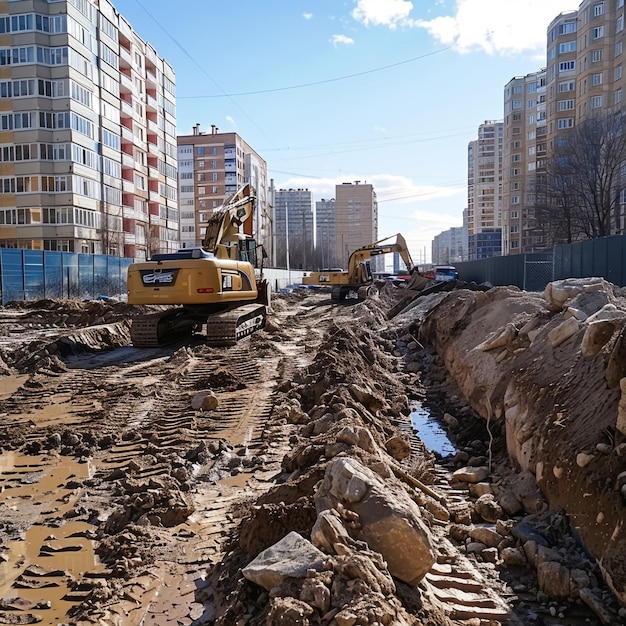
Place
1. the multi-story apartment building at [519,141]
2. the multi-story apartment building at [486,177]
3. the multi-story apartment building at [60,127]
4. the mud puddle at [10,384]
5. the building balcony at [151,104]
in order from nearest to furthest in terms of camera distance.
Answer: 1. the mud puddle at [10,384]
2. the multi-story apartment building at [60,127]
3. the building balcony at [151,104]
4. the multi-story apartment building at [519,141]
5. the multi-story apartment building at [486,177]

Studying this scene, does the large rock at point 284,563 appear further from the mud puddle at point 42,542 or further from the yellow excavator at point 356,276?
the yellow excavator at point 356,276

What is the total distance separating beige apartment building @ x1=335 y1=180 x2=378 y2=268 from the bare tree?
76.2m

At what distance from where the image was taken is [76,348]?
45.8ft

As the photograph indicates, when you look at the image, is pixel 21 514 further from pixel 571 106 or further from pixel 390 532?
pixel 571 106

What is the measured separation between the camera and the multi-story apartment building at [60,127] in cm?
4497

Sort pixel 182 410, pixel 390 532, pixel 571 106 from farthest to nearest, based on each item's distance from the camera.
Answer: pixel 571 106
pixel 182 410
pixel 390 532

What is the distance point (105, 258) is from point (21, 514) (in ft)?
109

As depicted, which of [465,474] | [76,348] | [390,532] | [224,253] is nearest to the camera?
[390,532]

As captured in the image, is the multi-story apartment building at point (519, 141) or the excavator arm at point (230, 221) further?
the multi-story apartment building at point (519, 141)

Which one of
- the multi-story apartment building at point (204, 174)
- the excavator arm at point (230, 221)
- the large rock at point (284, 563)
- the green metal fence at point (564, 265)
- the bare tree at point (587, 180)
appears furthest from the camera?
the multi-story apartment building at point (204, 174)

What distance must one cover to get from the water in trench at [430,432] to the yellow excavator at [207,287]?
608 cm

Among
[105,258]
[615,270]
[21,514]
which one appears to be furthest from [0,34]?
[21,514]

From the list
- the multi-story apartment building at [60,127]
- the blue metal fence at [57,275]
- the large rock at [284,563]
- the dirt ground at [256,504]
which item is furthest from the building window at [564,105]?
the large rock at [284,563]

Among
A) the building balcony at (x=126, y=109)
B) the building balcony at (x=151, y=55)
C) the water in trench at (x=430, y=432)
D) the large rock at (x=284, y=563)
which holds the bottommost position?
the water in trench at (x=430, y=432)
